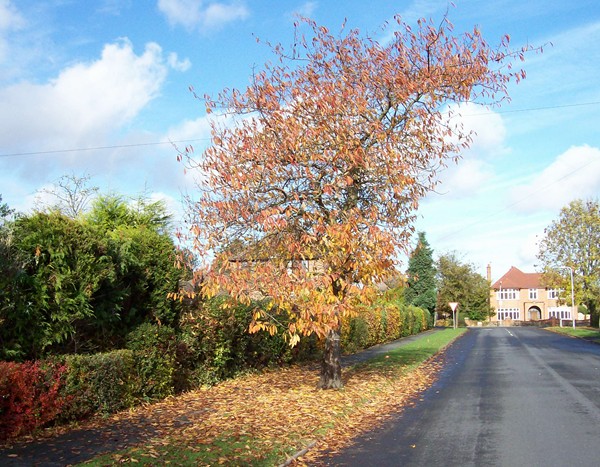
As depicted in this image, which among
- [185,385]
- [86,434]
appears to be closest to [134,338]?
[185,385]

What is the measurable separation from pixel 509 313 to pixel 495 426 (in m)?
109

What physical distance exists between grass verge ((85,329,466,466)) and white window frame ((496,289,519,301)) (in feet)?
334

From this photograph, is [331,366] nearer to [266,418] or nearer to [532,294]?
[266,418]

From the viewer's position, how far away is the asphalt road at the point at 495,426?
7.35m

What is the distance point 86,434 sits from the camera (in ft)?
27.4

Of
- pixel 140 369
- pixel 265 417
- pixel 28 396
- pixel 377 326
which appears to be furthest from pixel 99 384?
pixel 377 326

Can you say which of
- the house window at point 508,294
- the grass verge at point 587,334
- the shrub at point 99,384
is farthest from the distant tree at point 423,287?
the shrub at point 99,384

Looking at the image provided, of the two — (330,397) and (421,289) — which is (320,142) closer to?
(330,397)

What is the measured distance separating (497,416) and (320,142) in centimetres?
579

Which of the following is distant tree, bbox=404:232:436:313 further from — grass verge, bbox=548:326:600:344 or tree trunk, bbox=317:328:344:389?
tree trunk, bbox=317:328:344:389

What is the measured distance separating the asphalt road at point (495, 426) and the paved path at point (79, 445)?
2854 mm

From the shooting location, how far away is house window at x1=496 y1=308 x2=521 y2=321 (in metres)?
111

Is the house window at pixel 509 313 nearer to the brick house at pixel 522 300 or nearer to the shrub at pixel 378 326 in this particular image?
the brick house at pixel 522 300

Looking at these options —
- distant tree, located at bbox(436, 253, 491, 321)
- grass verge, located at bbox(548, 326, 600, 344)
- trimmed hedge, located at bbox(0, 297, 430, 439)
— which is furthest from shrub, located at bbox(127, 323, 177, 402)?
distant tree, located at bbox(436, 253, 491, 321)
